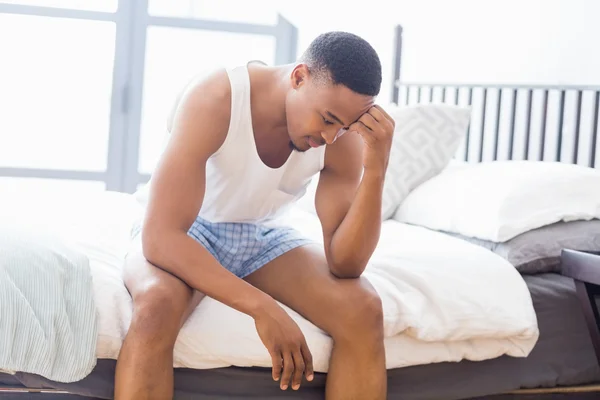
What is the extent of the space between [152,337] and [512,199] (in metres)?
1.03

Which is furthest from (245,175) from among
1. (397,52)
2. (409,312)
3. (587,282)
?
(397,52)

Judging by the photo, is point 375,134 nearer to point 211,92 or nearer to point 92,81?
point 211,92

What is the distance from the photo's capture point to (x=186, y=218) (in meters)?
1.37

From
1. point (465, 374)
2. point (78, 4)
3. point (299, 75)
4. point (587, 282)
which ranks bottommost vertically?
point (465, 374)

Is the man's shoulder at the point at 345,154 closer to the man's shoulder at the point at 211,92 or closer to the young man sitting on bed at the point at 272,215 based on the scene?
the young man sitting on bed at the point at 272,215

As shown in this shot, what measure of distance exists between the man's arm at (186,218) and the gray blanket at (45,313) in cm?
15

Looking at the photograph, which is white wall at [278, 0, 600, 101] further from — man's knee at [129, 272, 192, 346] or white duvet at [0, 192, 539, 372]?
man's knee at [129, 272, 192, 346]

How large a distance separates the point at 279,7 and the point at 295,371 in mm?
3120

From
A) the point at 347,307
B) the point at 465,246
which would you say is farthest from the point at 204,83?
the point at 465,246

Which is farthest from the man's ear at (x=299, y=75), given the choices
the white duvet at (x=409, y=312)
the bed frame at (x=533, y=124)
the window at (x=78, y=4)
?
the window at (x=78, y=4)

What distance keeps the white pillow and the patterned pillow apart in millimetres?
176

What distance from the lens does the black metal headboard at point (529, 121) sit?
221 cm

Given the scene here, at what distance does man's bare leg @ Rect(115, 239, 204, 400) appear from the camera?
4.07ft

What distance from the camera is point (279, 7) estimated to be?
413 cm
